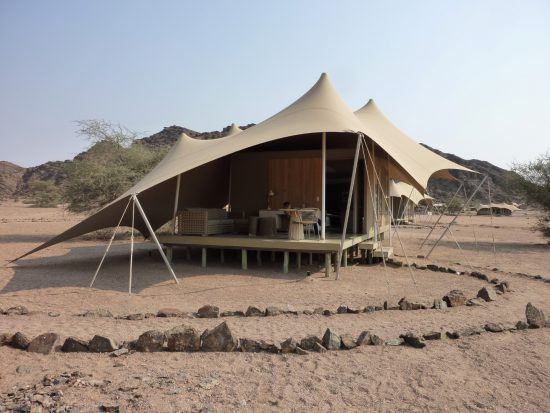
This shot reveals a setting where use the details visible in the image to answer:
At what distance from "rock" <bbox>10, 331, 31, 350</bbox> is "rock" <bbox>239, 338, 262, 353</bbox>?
1933 millimetres

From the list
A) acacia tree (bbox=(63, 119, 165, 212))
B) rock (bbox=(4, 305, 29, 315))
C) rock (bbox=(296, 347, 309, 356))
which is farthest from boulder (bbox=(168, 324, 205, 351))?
acacia tree (bbox=(63, 119, 165, 212))

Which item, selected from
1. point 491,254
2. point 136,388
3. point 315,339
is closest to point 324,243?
point 315,339

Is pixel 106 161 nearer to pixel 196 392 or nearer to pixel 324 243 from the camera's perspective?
pixel 324 243

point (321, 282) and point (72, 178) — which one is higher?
point (72, 178)

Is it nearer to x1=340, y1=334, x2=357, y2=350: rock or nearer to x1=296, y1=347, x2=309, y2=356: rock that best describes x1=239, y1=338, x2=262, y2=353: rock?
x1=296, y1=347, x2=309, y2=356: rock

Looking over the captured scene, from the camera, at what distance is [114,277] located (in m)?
8.31

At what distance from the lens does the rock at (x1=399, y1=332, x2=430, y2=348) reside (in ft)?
14.4

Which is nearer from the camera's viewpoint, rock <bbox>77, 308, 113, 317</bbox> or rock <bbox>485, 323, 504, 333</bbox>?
rock <bbox>485, 323, 504, 333</bbox>

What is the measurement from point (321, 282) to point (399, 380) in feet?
14.5

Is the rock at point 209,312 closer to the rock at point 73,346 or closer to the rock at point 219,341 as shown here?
the rock at point 219,341

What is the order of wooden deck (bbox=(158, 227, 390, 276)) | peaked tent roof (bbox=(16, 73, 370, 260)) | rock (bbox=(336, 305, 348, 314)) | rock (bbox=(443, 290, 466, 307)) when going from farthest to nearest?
wooden deck (bbox=(158, 227, 390, 276)), peaked tent roof (bbox=(16, 73, 370, 260)), rock (bbox=(443, 290, 466, 307)), rock (bbox=(336, 305, 348, 314))

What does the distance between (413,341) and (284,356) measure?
1251 millimetres

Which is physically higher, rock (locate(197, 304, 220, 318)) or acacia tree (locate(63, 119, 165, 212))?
acacia tree (locate(63, 119, 165, 212))

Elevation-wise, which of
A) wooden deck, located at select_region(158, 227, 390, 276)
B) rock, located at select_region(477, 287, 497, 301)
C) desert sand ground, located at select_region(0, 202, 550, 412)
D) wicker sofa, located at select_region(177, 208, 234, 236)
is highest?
wicker sofa, located at select_region(177, 208, 234, 236)
